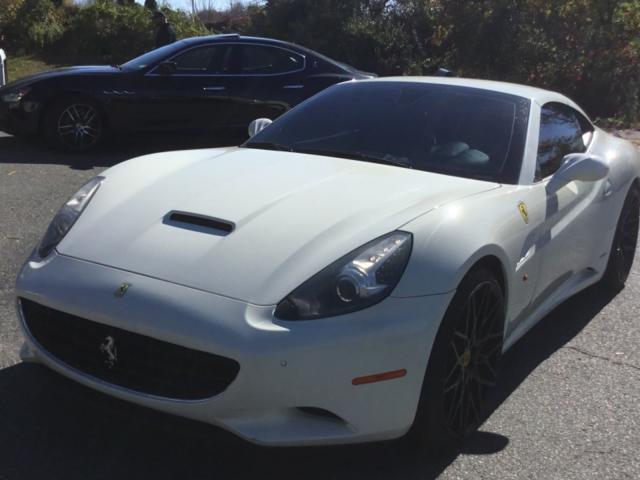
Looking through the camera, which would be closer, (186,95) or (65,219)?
(65,219)

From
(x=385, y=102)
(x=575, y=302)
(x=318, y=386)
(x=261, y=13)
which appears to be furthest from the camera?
(x=261, y=13)

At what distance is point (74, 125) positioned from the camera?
29.8ft

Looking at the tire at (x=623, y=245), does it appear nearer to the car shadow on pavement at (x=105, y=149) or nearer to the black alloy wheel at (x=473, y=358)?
the black alloy wheel at (x=473, y=358)

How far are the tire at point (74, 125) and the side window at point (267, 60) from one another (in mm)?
1809

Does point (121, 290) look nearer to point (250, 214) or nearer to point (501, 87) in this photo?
point (250, 214)

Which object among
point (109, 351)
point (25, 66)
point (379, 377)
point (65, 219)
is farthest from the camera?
point (25, 66)

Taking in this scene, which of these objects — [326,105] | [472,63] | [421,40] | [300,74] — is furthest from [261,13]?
[326,105]

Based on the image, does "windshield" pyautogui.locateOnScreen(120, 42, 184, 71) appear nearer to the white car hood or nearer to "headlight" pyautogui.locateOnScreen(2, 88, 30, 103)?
"headlight" pyautogui.locateOnScreen(2, 88, 30, 103)

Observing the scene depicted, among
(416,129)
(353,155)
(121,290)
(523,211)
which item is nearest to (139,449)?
(121,290)

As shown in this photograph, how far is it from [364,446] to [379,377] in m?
0.57

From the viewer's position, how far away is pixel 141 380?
2.95 meters

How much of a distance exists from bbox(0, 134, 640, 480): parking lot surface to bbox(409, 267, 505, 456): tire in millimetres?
125

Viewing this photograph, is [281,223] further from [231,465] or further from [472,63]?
[472,63]

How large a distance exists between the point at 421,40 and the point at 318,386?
15.7 meters
